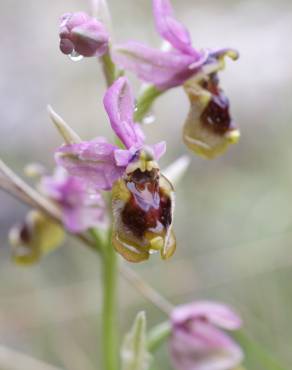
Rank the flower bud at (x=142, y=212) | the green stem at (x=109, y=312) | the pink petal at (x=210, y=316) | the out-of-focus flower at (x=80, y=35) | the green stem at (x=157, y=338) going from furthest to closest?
1. the pink petal at (x=210, y=316)
2. the green stem at (x=157, y=338)
3. the green stem at (x=109, y=312)
4. the out-of-focus flower at (x=80, y=35)
5. the flower bud at (x=142, y=212)

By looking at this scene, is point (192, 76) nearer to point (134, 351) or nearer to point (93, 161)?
point (93, 161)

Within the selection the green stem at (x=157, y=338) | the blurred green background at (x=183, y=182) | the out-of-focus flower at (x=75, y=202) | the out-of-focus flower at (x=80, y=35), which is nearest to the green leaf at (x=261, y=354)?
the green stem at (x=157, y=338)

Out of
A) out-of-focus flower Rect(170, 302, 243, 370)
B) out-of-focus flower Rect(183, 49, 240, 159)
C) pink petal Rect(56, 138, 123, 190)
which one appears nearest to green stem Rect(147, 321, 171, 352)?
out-of-focus flower Rect(170, 302, 243, 370)

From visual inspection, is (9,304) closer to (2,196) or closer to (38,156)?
(2,196)

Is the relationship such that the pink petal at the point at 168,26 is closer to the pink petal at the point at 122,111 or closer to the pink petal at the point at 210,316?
the pink petal at the point at 122,111

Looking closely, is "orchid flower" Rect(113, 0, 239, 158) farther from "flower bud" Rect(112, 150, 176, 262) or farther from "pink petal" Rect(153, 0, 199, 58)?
"flower bud" Rect(112, 150, 176, 262)

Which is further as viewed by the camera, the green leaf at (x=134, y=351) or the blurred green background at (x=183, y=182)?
the blurred green background at (x=183, y=182)

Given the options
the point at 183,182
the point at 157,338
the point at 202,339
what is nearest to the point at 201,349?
the point at 202,339

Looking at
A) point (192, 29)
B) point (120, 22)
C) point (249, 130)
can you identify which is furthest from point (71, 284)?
point (192, 29)
